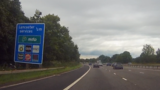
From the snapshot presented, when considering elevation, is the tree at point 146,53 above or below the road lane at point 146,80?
above

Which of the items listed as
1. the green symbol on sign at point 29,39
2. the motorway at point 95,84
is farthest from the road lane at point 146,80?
the green symbol on sign at point 29,39

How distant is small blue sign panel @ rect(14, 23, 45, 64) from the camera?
27.9 m

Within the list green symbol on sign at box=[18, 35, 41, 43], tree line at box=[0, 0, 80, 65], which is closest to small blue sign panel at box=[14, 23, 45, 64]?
green symbol on sign at box=[18, 35, 41, 43]

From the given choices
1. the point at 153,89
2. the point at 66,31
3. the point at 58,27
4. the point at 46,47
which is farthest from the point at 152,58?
the point at 153,89

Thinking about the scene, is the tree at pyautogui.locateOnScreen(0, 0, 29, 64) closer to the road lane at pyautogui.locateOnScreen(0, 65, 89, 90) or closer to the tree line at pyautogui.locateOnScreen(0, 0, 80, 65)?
the tree line at pyautogui.locateOnScreen(0, 0, 80, 65)

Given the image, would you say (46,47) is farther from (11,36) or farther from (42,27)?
(42,27)

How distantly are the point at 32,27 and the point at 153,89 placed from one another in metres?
17.2

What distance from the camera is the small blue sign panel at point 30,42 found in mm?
27891

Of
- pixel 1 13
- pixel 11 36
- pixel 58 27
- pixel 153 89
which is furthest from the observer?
pixel 58 27

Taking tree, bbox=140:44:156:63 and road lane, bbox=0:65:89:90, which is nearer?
road lane, bbox=0:65:89:90

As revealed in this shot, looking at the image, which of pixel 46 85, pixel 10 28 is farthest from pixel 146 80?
pixel 10 28

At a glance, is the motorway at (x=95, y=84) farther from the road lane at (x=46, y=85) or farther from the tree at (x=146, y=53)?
the tree at (x=146, y=53)

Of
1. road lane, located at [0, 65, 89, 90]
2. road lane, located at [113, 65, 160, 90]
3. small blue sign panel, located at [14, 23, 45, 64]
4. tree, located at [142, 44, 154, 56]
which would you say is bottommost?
road lane, located at [0, 65, 89, 90]

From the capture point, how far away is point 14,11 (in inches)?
1662
